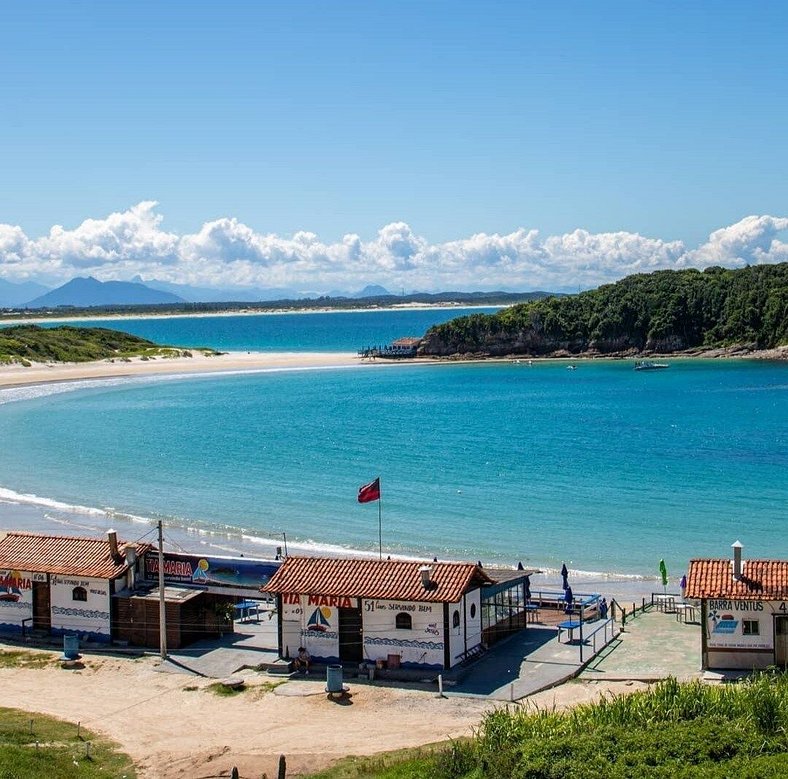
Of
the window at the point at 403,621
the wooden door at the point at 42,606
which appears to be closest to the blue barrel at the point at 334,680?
the window at the point at 403,621

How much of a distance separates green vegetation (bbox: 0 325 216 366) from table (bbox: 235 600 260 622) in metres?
106

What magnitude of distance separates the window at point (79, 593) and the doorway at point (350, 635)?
8.14m

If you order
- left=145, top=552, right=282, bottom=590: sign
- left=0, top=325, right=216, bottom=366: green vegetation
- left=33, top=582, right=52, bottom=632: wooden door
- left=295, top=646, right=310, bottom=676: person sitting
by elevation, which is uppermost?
left=0, top=325, right=216, bottom=366: green vegetation

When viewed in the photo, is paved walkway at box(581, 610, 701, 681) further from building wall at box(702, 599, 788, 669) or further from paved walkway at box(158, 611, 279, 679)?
paved walkway at box(158, 611, 279, 679)

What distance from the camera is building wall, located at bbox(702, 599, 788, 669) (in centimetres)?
2664

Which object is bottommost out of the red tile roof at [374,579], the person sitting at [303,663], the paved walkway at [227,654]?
the paved walkway at [227,654]

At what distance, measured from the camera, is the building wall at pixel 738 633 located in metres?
26.6

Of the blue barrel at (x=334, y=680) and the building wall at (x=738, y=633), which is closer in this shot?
the blue barrel at (x=334, y=680)

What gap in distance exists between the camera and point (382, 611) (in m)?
28.2

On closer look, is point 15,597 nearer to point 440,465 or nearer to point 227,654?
point 227,654

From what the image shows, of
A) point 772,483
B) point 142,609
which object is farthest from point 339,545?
point 772,483

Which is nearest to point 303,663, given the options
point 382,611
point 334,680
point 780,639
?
point 334,680

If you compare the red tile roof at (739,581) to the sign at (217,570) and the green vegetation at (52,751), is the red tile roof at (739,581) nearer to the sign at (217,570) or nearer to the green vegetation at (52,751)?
the sign at (217,570)

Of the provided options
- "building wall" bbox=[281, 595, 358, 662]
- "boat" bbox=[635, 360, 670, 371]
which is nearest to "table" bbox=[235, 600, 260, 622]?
"building wall" bbox=[281, 595, 358, 662]
